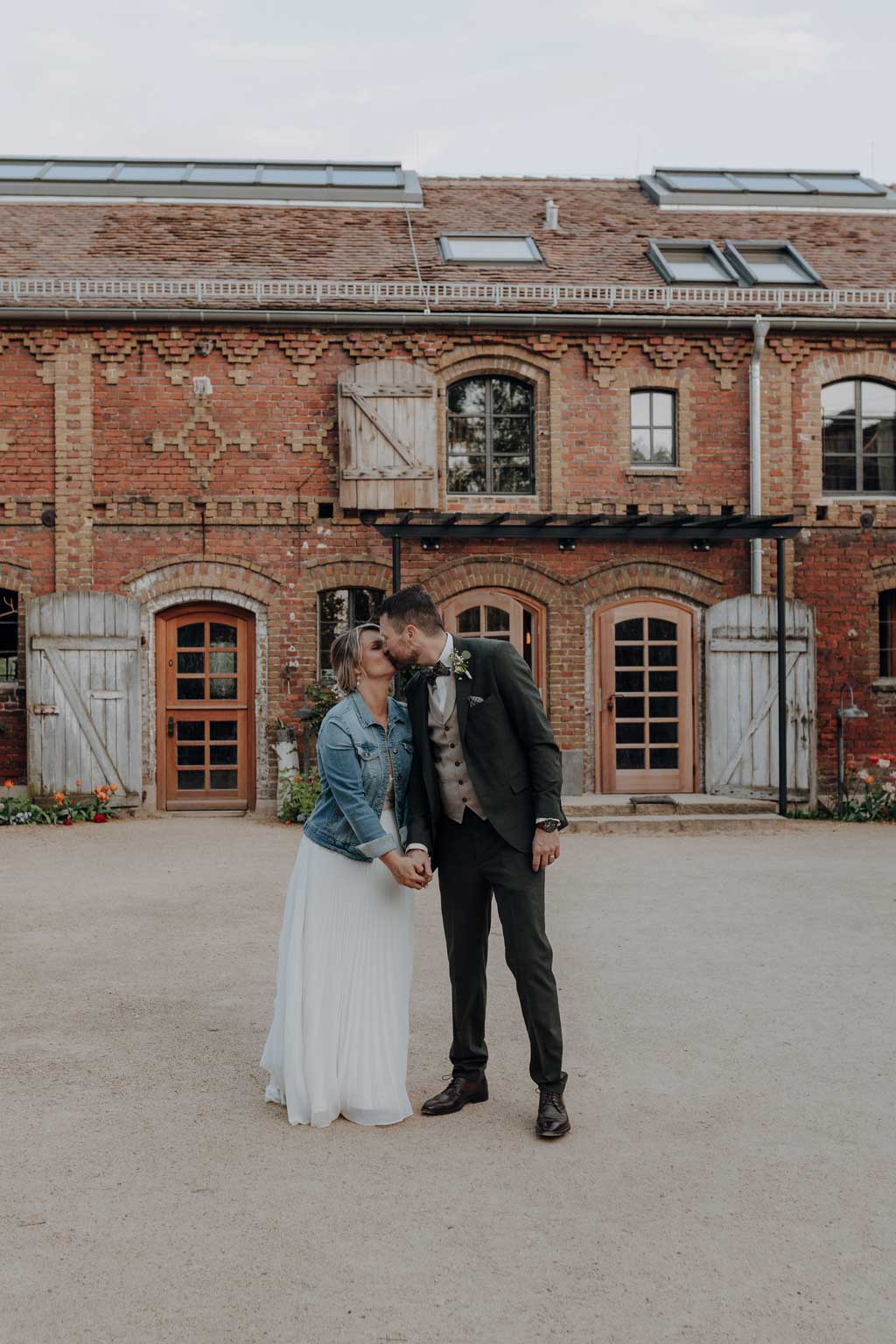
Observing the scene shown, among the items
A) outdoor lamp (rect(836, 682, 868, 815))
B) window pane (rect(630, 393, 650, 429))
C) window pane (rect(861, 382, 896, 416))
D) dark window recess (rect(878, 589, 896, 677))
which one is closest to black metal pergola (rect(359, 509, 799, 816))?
outdoor lamp (rect(836, 682, 868, 815))

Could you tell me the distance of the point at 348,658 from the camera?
4.67 meters

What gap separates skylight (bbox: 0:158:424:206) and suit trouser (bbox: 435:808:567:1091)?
15.4 m

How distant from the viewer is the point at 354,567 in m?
14.6

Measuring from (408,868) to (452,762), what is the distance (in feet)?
1.55

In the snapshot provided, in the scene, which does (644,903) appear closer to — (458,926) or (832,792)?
(458,926)

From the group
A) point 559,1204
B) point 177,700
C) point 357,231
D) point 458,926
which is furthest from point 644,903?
point 357,231

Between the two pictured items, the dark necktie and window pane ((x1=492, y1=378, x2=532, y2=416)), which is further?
window pane ((x1=492, y1=378, x2=532, y2=416))

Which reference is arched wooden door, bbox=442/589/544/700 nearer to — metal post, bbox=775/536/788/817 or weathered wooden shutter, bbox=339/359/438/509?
weathered wooden shutter, bbox=339/359/438/509

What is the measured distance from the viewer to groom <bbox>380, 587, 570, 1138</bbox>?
461cm

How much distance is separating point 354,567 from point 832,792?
21.3 ft

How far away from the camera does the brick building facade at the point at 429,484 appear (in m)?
14.4

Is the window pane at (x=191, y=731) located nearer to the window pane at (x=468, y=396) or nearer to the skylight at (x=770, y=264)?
the window pane at (x=468, y=396)

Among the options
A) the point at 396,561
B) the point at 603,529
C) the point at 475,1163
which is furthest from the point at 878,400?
the point at 475,1163

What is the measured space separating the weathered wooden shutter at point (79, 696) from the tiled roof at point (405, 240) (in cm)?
378
